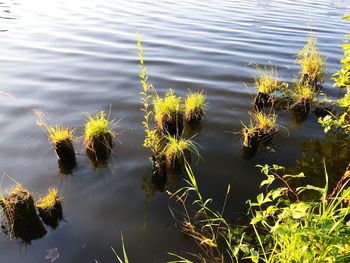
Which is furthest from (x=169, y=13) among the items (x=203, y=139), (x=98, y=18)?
(x=203, y=139)

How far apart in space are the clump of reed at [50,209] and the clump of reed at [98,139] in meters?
1.39

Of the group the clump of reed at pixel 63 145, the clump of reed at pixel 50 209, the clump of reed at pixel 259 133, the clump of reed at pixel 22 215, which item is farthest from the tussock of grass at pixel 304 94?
the clump of reed at pixel 22 215

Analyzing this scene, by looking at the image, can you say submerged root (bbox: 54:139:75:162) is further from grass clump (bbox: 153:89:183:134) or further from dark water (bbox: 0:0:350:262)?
Result: grass clump (bbox: 153:89:183:134)

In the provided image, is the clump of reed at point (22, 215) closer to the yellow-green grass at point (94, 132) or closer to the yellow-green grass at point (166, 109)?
the yellow-green grass at point (94, 132)

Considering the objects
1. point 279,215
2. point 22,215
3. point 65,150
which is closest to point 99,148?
point 65,150

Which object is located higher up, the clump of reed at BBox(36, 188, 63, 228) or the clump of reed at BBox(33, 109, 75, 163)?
the clump of reed at BBox(33, 109, 75, 163)

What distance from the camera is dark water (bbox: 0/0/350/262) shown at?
14.9ft

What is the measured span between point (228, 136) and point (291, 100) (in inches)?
79.5

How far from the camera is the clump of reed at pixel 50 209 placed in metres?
4.34

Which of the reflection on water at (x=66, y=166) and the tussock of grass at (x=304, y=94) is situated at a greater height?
the tussock of grass at (x=304, y=94)

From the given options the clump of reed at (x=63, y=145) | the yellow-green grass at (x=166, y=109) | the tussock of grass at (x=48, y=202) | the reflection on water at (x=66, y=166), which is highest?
the yellow-green grass at (x=166, y=109)

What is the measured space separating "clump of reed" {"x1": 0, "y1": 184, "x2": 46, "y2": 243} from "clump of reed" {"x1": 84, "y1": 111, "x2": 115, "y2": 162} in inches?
64.6

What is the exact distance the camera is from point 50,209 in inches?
172

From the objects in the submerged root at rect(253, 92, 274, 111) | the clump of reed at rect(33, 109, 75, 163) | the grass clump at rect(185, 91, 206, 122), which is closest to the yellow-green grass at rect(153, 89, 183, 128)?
the grass clump at rect(185, 91, 206, 122)
